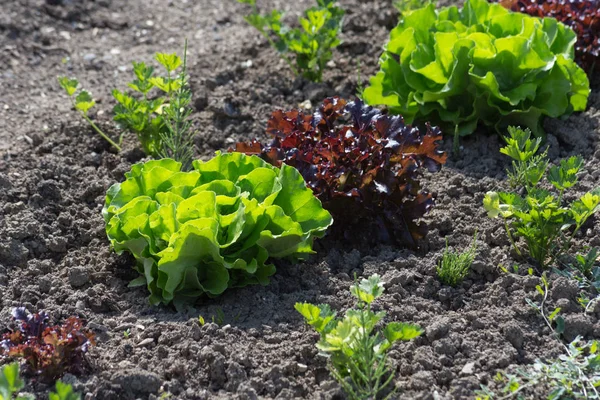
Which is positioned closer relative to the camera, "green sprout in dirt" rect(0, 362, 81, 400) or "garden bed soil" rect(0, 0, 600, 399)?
"green sprout in dirt" rect(0, 362, 81, 400)

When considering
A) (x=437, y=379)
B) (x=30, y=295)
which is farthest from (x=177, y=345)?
(x=437, y=379)

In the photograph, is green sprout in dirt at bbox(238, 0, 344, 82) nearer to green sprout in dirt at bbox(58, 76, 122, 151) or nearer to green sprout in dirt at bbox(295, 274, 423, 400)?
green sprout in dirt at bbox(58, 76, 122, 151)

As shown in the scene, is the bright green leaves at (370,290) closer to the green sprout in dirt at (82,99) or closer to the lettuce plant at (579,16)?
the green sprout in dirt at (82,99)

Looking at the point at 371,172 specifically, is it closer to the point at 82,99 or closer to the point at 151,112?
the point at 151,112

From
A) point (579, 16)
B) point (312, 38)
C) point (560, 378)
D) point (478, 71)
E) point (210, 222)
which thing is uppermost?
point (579, 16)

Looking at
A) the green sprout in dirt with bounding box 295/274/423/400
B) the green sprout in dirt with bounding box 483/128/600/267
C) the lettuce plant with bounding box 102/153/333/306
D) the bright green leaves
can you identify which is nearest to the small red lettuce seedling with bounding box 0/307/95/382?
the lettuce plant with bounding box 102/153/333/306

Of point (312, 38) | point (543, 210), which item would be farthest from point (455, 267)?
point (312, 38)

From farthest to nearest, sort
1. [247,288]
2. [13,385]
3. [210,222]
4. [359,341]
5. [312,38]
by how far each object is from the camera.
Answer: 1. [312,38]
2. [247,288]
3. [210,222]
4. [359,341]
5. [13,385]
